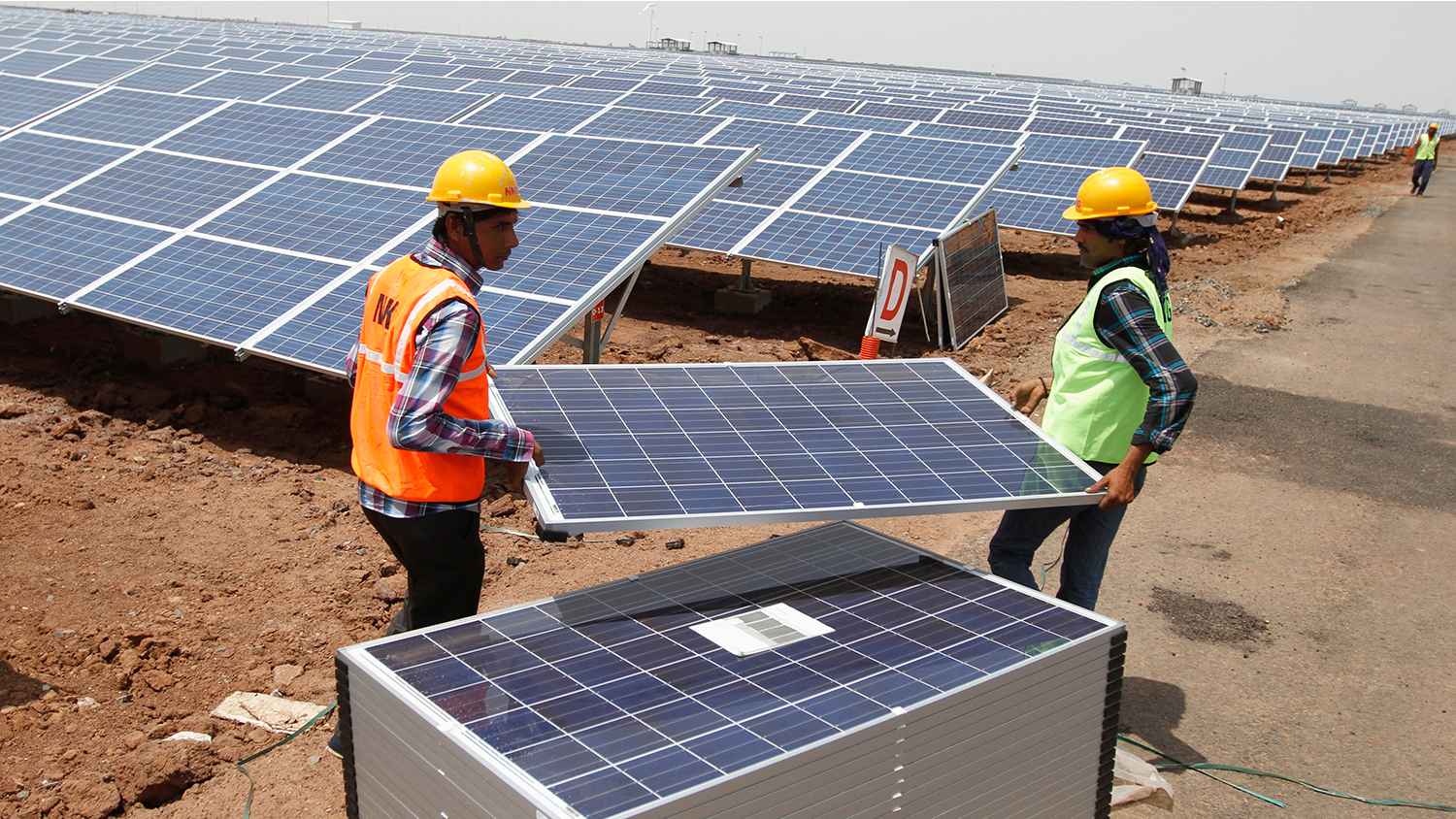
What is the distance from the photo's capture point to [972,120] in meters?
21.2

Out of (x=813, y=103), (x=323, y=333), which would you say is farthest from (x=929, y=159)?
(x=813, y=103)

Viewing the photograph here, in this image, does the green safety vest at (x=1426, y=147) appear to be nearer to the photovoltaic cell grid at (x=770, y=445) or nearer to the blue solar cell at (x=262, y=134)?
the blue solar cell at (x=262, y=134)

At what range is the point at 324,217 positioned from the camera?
810 cm

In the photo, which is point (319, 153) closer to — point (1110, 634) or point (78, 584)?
point (78, 584)

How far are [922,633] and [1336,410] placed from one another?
345 inches

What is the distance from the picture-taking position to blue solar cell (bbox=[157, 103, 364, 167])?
954 cm

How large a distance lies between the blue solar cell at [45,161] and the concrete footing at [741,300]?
640cm

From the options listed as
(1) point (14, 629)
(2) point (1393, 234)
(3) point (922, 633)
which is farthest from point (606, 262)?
(2) point (1393, 234)

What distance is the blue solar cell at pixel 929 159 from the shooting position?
41.8 ft

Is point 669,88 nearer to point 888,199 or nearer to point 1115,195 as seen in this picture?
point 888,199

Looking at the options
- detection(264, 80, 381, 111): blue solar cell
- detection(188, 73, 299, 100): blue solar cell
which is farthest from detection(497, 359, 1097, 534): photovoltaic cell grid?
detection(188, 73, 299, 100): blue solar cell

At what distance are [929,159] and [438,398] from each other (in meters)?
11.2

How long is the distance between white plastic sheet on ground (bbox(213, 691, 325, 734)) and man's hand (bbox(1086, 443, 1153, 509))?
3425 mm

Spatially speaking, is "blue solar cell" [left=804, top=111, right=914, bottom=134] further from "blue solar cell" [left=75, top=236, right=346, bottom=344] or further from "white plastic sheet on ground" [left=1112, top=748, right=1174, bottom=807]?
"white plastic sheet on ground" [left=1112, top=748, right=1174, bottom=807]
